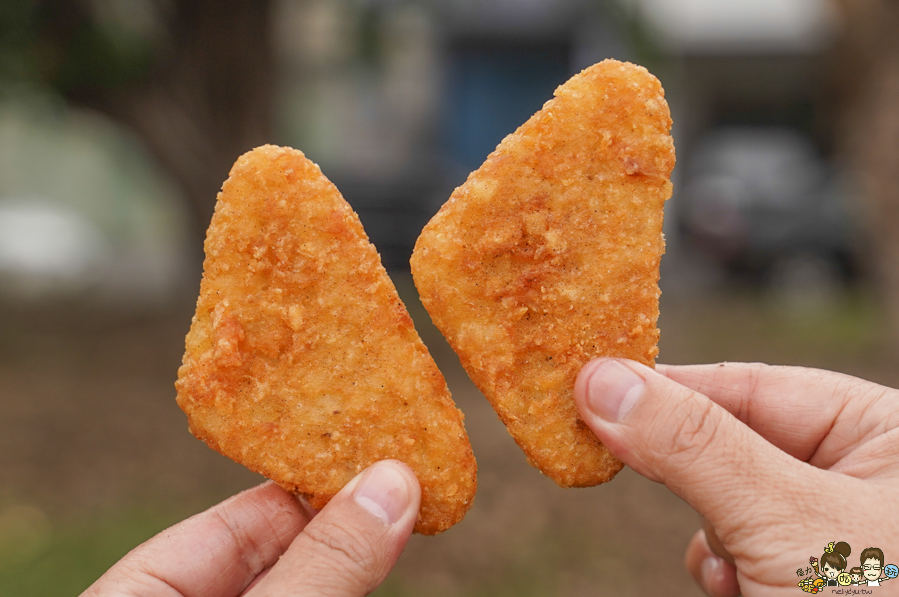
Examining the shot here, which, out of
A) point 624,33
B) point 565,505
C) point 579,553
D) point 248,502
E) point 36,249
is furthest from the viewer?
point 36,249

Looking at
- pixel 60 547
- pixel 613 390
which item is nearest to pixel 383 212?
pixel 60 547

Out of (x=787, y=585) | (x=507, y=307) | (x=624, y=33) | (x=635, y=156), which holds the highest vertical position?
(x=624, y=33)

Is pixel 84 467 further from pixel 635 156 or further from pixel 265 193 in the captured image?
pixel 635 156

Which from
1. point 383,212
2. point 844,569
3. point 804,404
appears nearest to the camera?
point 844,569

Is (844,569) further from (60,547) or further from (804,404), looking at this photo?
(60,547)

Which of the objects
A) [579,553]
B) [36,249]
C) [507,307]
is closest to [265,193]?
[507,307]

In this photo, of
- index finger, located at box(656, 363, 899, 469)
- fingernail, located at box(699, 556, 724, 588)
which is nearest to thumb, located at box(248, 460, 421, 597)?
index finger, located at box(656, 363, 899, 469)

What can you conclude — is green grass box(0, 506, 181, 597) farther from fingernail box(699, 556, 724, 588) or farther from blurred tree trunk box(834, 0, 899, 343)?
blurred tree trunk box(834, 0, 899, 343)
